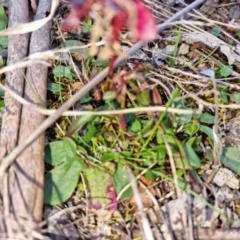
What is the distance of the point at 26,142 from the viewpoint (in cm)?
120

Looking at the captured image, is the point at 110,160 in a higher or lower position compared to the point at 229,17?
lower

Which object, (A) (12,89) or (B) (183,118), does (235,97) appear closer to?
(B) (183,118)

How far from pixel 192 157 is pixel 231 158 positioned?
0.15 m

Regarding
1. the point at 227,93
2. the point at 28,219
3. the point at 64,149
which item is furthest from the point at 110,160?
the point at 227,93

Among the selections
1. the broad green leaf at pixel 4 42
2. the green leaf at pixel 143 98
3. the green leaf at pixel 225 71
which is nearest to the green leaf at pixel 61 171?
the green leaf at pixel 143 98

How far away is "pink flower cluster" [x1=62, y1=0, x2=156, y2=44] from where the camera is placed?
1.09 m

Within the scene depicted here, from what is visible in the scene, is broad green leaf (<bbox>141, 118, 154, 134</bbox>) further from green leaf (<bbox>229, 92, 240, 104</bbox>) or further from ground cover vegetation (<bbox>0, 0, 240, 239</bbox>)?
green leaf (<bbox>229, 92, 240, 104</bbox>)

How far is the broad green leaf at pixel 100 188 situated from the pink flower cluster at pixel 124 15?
0.36 m

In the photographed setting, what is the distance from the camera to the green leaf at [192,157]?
1261mm

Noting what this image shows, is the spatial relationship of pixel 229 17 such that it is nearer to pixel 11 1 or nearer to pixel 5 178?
pixel 11 1

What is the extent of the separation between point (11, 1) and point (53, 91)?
43 cm

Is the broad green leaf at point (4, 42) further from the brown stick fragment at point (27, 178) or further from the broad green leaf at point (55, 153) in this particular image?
the broad green leaf at point (55, 153)

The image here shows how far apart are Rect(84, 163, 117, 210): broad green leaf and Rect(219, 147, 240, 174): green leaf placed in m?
0.32

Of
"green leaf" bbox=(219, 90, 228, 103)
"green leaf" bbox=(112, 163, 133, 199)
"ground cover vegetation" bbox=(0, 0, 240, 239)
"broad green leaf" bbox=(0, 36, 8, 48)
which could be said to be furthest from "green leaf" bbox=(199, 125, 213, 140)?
"broad green leaf" bbox=(0, 36, 8, 48)
